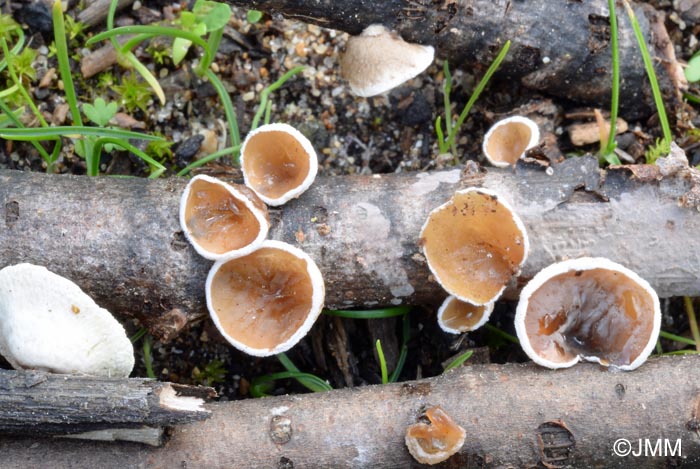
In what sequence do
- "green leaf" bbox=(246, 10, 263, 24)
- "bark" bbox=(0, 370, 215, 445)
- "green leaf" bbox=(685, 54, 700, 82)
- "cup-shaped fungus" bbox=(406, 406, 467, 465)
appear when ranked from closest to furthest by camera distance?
"bark" bbox=(0, 370, 215, 445)
"cup-shaped fungus" bbox=(406, 406, 467, 465)
"green leaf" bbox=(246, 10, 263, 24)
"green leaf" bbox=(685, 54, 700, 82)

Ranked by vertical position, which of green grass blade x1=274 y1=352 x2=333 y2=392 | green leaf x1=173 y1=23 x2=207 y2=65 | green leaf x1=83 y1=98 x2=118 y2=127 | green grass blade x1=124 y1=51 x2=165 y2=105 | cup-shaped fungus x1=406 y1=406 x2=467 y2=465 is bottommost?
green grass blade x1=274 y1=352 x2=333 y2=392

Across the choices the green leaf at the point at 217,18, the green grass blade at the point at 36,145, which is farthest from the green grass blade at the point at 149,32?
the green grass blade at the point at 36,145

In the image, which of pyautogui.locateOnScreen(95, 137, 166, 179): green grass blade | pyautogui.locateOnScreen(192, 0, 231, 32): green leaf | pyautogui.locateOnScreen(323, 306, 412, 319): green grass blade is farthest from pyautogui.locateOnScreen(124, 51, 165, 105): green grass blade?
pyautogui.locateOnScreen(323, 306, 412, 319): green grass blade

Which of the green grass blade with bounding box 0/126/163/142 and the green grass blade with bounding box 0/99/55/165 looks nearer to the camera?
the green grass blade with bounding box 0/126/163/142

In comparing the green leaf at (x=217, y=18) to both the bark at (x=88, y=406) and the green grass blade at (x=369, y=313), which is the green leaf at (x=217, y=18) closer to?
the green grass blade at (x=369, y=313)

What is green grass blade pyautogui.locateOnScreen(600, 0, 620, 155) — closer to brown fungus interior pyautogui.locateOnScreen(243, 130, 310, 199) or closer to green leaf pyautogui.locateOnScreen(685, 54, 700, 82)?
green leaf pyautogui.locateOnScreen(685, 54, 700, 82)

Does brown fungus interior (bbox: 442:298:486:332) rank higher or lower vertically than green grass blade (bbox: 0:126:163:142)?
lower

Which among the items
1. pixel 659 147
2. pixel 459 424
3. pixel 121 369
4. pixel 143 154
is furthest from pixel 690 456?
pixel 143 154
